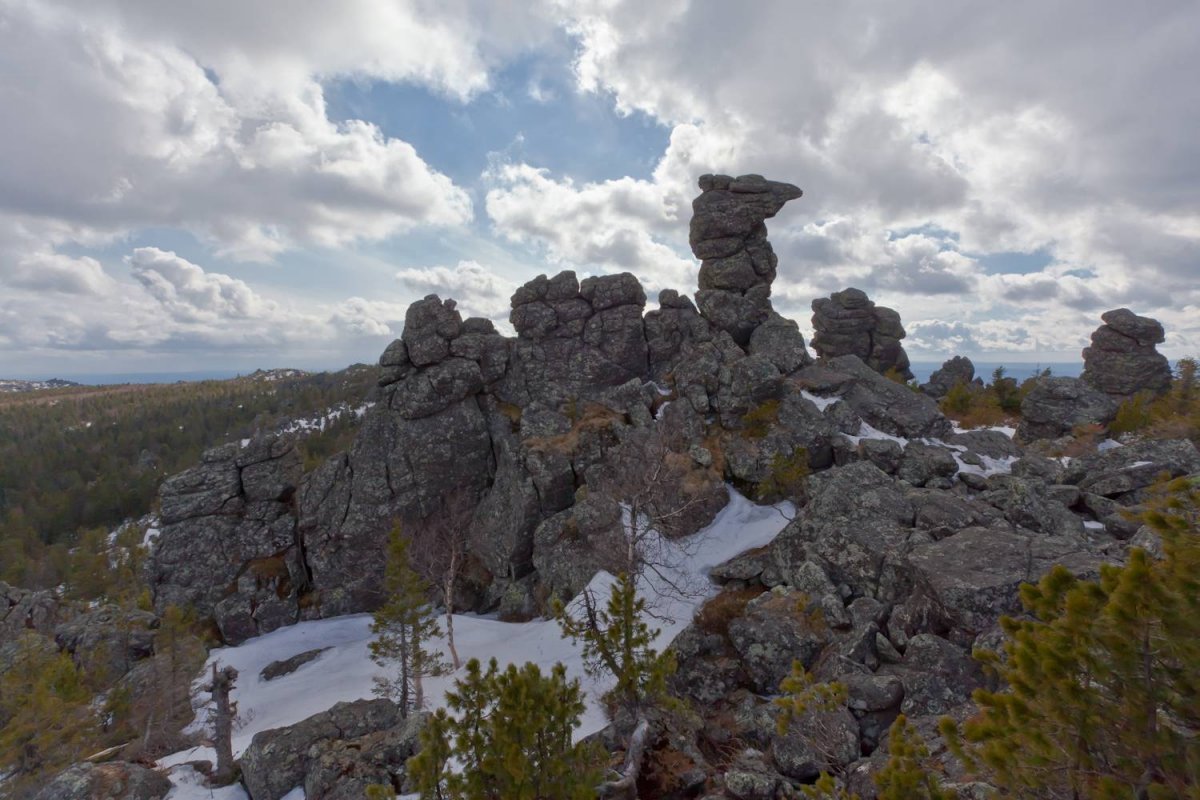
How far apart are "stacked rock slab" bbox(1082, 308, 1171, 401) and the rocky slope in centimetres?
20

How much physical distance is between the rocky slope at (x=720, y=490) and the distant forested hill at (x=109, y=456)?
16.8 m

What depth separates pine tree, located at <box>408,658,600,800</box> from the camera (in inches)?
333

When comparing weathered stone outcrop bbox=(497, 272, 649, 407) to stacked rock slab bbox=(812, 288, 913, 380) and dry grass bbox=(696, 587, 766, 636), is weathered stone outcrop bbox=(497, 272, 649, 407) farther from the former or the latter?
stacked rock slab bbox=(812, 288, 913, 380)

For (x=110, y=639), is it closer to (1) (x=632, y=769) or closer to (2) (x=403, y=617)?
(2) (x=403, y=617)

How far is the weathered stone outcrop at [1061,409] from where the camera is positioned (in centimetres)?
3572

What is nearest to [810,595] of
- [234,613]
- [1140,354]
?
[234,613]

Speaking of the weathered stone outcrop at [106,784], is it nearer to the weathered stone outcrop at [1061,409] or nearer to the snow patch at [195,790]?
the snow patch at [195,790]

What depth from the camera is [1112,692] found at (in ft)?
17.8

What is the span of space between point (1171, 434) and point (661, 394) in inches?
1129

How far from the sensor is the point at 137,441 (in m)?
136

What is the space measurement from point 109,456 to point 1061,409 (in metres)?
173

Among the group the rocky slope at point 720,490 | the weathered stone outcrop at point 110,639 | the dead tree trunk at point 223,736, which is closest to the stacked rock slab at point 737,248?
the rocky slope at point 720,490

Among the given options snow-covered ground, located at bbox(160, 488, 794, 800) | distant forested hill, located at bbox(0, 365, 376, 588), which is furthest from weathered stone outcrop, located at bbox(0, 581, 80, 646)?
distant forested hill, located at bbox(0, 365, 376, 588)

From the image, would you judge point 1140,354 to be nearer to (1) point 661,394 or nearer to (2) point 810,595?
(1) point 661,394
